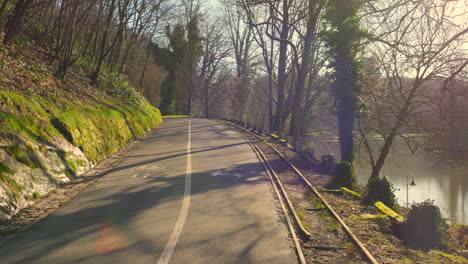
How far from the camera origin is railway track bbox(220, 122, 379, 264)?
21.9 feet

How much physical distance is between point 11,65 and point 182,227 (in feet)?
32.2

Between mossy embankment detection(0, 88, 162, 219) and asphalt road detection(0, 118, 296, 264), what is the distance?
2.77 ft

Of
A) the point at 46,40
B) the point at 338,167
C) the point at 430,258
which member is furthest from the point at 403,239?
the point at 46,40

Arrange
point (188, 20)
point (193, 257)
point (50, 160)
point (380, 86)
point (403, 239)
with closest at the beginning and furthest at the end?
point (193, 257) → point (403, 239) → point (50, 160) → point (380, 86) → point (188, 20)

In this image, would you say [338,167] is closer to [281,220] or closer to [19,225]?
[281,220]

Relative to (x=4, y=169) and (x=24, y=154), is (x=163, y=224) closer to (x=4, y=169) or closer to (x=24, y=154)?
(x=4, y=169)

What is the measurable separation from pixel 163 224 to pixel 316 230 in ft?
10.4

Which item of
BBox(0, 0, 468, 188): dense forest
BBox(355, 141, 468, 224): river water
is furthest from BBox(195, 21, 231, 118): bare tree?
BBox(355, 141, 468, 224): river water

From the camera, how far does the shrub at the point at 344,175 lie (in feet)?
44.7

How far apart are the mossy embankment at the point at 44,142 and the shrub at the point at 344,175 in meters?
8.44

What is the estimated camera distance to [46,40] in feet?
76.4

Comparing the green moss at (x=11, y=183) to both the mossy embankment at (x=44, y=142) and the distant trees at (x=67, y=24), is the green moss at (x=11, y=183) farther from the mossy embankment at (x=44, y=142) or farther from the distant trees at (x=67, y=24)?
the distant trees at (x=67, y=24)

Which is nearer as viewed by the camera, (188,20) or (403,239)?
(403,239)

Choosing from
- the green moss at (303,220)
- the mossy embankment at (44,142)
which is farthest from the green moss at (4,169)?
the green moss at (303,220)
